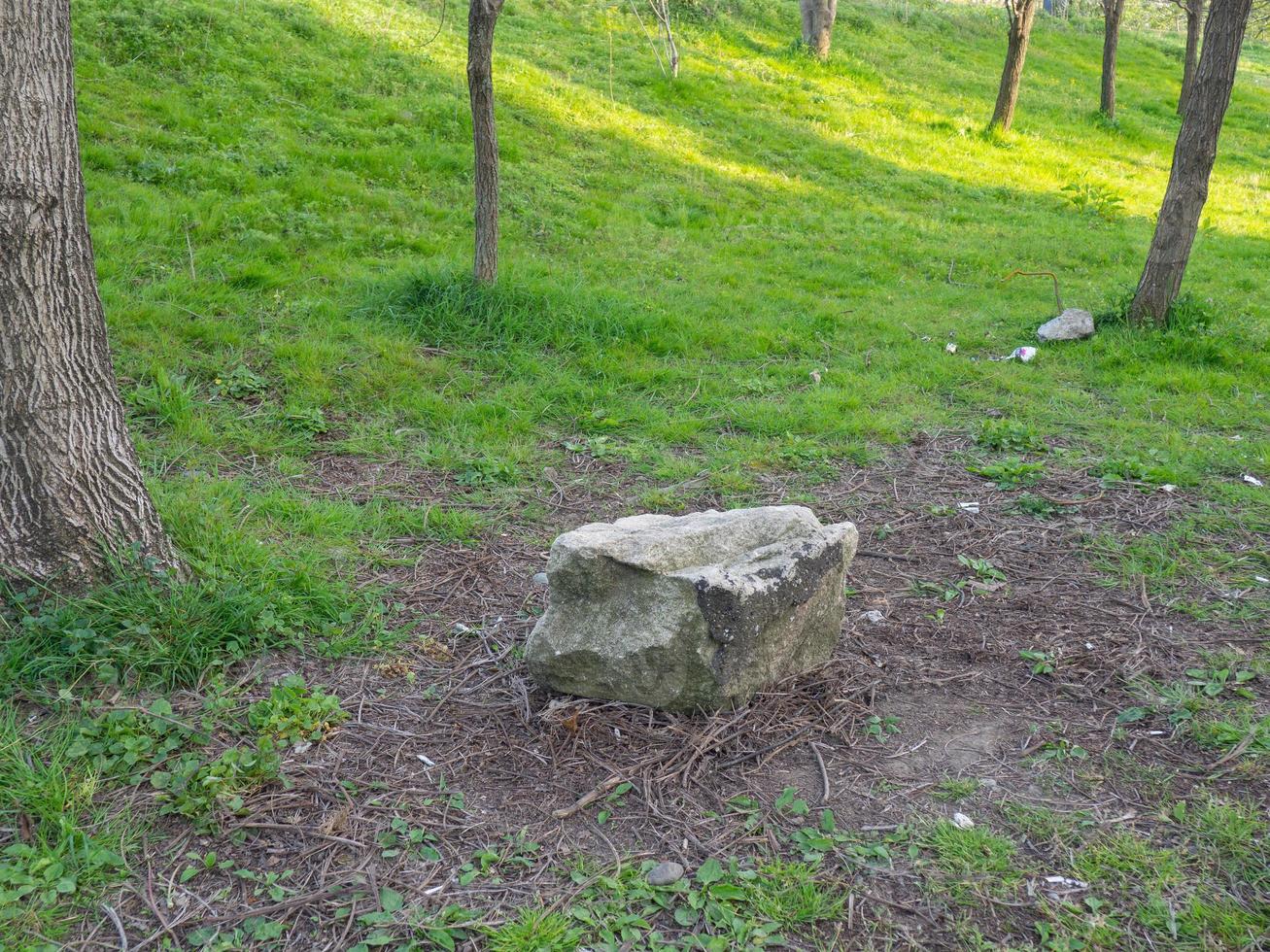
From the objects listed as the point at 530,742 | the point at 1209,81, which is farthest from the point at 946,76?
the point at 530,742

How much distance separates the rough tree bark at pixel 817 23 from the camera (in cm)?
1834

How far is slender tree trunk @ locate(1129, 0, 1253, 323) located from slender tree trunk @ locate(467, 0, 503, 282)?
235 inches

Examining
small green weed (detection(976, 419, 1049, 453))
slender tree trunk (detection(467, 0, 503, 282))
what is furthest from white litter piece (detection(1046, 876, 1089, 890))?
slender tree trunk (detection(467, 0, 503, 282))

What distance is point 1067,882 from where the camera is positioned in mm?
2861

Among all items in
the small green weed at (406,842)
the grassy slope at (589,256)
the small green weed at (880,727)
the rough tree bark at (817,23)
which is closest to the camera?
the small green weed at (406,842)

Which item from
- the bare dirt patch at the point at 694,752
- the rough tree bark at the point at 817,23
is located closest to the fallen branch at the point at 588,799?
the bare dirt patch at the point at 694,752

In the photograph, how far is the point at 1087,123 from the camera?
19.0 meters

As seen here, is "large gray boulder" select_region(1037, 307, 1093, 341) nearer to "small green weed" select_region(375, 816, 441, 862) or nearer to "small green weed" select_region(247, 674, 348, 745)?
"small green weed" select_region(247, 674, 348, 745)

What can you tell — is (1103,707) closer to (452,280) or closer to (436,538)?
(436,538)

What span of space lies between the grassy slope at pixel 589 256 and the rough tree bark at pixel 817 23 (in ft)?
8.80

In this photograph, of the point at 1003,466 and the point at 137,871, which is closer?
the point at 137,871

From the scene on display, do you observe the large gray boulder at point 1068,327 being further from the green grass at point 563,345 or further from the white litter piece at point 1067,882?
the white litter piece at point 1067,882

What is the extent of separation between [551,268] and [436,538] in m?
4.55

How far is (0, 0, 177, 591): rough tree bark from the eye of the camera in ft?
11.5
